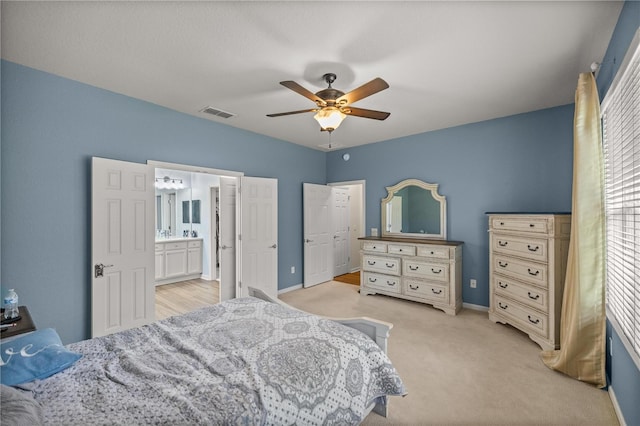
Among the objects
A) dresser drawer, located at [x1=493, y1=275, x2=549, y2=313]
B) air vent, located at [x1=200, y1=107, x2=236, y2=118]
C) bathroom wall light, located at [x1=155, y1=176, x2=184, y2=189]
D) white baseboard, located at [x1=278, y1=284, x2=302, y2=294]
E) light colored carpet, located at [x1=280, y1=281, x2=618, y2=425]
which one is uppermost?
air vent, located at [x1=200, y1=107, x2=236, y2=118]

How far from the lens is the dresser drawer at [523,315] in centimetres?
277

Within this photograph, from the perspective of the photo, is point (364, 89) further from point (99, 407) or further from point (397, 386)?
point (99, 407)

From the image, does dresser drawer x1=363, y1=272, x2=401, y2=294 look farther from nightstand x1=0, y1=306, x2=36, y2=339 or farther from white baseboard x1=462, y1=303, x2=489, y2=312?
nightstand x1=0, y1=306, x2=36, y2=339

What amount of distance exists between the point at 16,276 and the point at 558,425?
14.4 feet

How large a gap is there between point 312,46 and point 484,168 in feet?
10.3

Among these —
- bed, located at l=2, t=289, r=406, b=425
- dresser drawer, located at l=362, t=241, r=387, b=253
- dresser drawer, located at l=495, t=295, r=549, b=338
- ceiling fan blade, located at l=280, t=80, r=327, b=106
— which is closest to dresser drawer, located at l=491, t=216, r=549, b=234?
dresser drawer, located at l=495, t=295, r=549, b=338

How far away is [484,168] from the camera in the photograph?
3.96 metres

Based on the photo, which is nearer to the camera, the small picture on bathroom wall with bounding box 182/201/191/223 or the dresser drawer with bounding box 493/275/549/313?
the dresser drawer with bounding box 493/275/549/313

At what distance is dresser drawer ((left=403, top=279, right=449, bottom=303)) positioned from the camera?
12.6ft

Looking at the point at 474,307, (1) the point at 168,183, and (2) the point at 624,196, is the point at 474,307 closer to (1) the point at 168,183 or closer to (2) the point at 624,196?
(2) the point at 624,196

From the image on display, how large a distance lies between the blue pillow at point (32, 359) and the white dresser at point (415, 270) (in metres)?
3.80

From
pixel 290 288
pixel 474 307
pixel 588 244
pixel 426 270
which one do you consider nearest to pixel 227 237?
pixel 290 288

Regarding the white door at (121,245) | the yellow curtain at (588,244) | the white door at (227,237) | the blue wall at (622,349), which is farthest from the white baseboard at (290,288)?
the blue wall at (622,349)

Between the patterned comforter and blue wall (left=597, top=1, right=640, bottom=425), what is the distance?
1.35m
